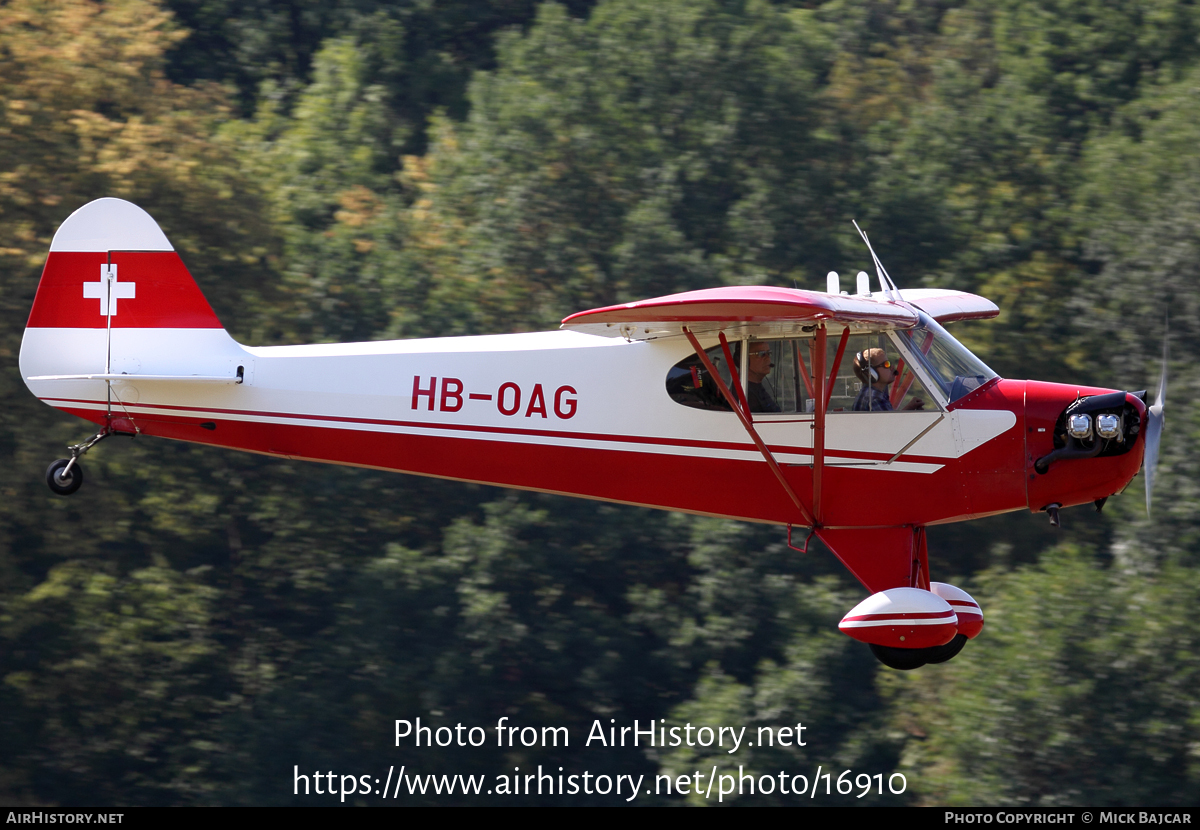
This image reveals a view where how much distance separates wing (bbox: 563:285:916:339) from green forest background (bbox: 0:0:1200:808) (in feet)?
28.7

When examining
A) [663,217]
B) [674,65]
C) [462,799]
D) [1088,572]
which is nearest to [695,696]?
[462,799]

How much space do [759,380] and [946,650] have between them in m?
2.39

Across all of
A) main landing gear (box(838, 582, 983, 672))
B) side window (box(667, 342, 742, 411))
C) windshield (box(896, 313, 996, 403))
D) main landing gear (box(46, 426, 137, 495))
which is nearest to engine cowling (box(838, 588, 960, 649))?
main landing gear (box(838, 582, 983, 672))

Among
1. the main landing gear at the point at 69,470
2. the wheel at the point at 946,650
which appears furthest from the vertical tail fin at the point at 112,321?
the wheel at the point at 946,650

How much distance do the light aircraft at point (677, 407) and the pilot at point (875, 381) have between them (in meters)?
0.01

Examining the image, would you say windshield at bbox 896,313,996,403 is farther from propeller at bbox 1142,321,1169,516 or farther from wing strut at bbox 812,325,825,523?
propeller at bbox 1142,321,1169,516

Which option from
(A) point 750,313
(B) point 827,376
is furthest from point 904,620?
(A) point 750,313

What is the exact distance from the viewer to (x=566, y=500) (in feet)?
63.5

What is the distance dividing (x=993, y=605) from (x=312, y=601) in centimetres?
936

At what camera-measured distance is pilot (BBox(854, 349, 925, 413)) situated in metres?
8.85

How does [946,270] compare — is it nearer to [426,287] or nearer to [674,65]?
[674,65]

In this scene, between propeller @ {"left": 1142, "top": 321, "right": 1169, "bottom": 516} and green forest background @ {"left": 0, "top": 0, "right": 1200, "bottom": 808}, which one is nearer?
propeller @ {"left": 1142, "top": 321, "right": 1169, "bottom": 516}

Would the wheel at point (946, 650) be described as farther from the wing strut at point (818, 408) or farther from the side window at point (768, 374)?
the side window at point (768, 374)

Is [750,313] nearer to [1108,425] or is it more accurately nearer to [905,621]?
[905,621]
